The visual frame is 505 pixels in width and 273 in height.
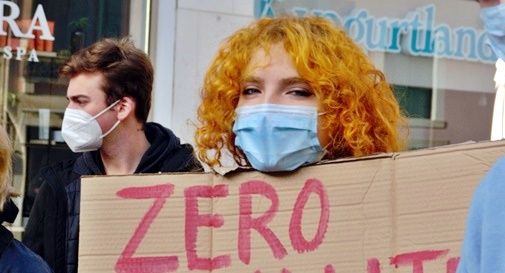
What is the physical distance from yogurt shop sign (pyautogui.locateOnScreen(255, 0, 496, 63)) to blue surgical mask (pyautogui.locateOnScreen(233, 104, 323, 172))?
14.1 feet

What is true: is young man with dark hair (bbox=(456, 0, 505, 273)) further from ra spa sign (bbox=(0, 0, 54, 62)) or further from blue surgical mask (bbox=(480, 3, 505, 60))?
ra spa sign (bbox=(0, 0, 54, 62))

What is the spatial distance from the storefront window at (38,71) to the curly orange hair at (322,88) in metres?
3.71

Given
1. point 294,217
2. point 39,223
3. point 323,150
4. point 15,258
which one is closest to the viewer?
point 294,217

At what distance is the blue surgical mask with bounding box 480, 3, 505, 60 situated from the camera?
187cm

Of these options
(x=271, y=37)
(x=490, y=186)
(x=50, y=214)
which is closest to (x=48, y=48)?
(x=50, y=214)

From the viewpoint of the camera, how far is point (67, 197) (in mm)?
3279

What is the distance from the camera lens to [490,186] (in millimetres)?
1593

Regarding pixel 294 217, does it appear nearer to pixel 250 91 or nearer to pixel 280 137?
pixel 280 137

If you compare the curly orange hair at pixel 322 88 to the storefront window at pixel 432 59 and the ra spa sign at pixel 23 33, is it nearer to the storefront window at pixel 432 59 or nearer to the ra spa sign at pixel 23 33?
the ra spa sign at pixel 23 33

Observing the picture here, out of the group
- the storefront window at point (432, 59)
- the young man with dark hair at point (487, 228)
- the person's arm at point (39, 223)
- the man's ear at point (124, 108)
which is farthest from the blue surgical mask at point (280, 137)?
the storefront window at point (432, 59)

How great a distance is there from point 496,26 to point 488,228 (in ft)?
1.49

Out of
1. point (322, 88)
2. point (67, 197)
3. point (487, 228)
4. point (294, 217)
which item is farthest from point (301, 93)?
point (67, 197)

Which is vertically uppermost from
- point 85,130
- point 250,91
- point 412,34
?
point 412,34

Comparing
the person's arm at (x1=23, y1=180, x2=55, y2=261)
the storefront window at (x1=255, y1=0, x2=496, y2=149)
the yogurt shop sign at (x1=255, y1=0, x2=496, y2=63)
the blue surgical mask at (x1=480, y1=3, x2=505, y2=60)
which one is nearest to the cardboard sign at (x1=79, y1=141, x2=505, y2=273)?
the blue surgical mask at (x1=480, y1=3, x2=505, y2=60)
